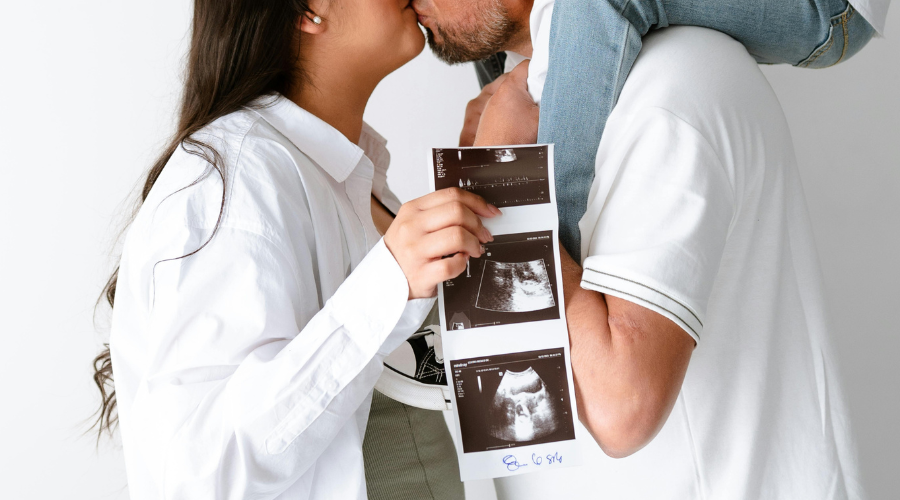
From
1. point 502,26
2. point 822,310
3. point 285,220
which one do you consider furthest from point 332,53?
point 822,310

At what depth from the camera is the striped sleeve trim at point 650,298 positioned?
716 mm

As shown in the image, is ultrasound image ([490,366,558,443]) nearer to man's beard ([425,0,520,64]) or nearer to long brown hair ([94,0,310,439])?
long brown hair ([94,0,310,439])

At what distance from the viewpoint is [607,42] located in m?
0.78

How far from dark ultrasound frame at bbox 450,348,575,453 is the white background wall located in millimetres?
1377

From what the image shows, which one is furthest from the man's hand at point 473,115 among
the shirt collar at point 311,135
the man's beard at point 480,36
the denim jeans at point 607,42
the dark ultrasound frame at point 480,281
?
the dark ultrasound frame at point 480,281

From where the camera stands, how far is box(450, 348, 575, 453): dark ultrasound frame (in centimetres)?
76

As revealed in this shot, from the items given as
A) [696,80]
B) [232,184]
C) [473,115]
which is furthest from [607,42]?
[473,115]

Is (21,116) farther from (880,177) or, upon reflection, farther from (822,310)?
(880,177)

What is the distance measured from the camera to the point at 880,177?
5.91 feet

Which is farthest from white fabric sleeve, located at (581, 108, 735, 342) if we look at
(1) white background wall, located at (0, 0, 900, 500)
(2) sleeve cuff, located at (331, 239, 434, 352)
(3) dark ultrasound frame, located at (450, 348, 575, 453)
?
(1) white background wall, located at (0, 0, 900, 500)

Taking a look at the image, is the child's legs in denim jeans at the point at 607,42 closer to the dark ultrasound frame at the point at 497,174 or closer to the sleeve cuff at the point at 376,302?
the dark ultrasound frame at the point at 497,174

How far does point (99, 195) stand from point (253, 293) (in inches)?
50.5

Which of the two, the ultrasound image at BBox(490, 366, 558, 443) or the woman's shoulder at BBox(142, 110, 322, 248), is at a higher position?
the woman's shoulder at BBox(142, 110, 322, 248)

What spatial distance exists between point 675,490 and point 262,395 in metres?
0.53
